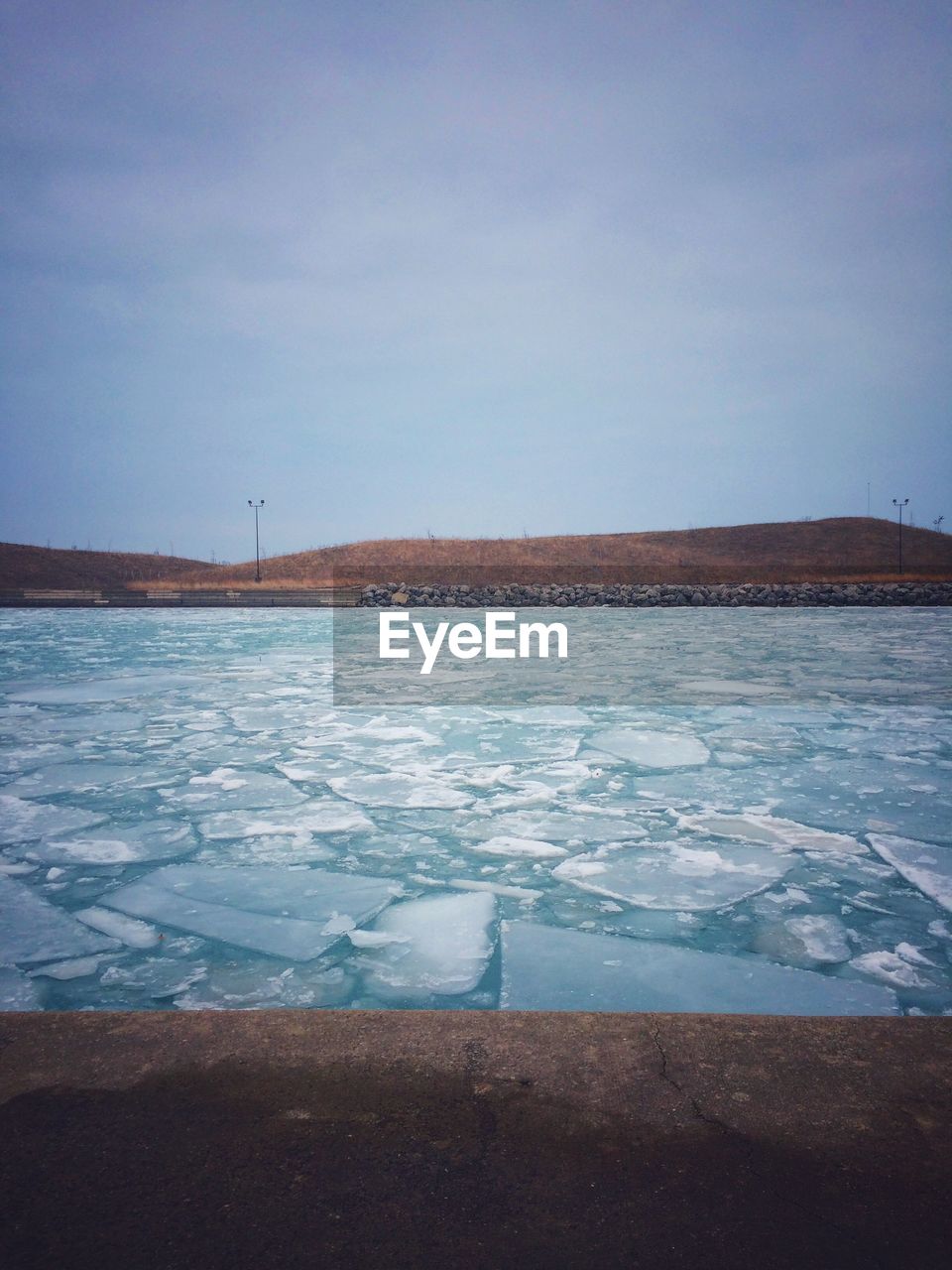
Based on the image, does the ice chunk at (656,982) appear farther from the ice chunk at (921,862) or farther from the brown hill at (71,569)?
the brown hill at (71,569)

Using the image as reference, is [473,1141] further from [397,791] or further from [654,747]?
[654,747]

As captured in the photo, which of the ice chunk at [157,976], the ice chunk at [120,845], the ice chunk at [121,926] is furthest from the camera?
the ice chunk at [120,845]

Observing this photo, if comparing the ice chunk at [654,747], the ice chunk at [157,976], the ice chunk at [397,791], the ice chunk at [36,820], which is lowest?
the ice chunk at [157,976]

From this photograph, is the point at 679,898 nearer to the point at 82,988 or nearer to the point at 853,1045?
the point at 853,1045

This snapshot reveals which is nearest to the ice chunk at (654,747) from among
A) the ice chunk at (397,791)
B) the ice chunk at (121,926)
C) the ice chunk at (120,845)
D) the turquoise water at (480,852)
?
the turquoise water at (480,852)

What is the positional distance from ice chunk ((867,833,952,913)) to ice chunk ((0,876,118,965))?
10.1 ft

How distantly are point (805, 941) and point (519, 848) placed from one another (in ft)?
4.30

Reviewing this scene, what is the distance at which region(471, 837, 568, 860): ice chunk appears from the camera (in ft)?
11.9

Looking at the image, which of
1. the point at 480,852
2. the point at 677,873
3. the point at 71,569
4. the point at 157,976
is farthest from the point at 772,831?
the point at 71,569

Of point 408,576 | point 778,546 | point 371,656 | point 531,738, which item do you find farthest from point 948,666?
point 778,546

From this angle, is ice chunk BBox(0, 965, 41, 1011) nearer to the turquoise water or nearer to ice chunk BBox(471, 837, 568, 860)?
the turquoise water

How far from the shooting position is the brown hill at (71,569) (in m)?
54.1

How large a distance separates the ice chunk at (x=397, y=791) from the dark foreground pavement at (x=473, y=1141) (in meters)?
2.66

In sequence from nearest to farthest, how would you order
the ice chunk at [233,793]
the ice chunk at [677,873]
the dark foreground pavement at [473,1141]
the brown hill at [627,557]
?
the dark foreground pavement at [473,1141] < the ice chunk at [677,873] < the ice chunk at [233,793] < the brown hill at [627,557]
